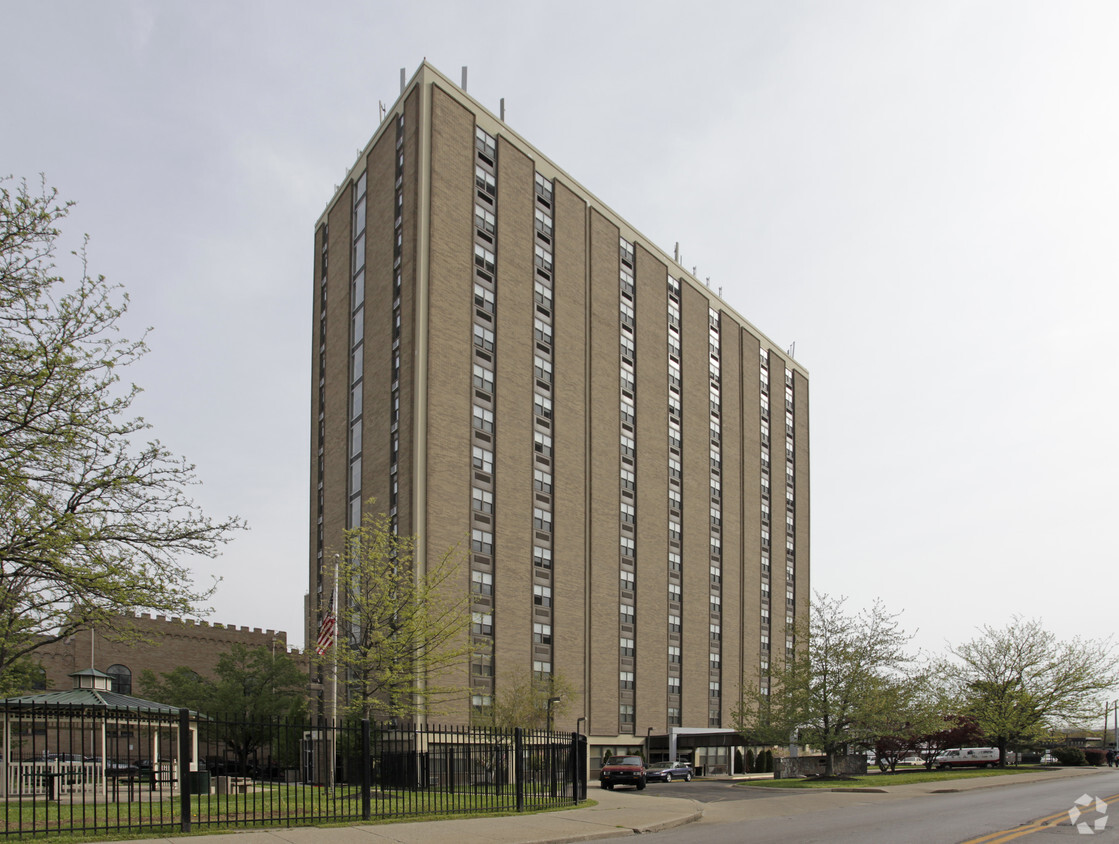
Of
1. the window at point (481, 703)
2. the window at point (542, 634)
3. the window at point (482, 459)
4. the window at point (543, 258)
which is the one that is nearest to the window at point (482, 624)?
the window at point (481, 703)

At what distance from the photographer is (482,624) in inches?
2108

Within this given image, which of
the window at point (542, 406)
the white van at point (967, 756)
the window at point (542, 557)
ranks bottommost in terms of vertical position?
the white van at point (967, 756)

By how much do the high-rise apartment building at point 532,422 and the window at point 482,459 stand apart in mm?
103

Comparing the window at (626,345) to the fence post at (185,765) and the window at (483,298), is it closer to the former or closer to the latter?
the window at (483,298)

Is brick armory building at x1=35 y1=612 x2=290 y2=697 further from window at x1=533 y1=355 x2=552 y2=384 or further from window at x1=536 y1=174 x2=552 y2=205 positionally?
window at x1=536 y1=174 x2=552 y2=205

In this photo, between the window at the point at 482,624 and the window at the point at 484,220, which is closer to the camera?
the window at the point at 482,624

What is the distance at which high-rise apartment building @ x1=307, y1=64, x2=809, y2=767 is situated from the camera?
54688 millimetres

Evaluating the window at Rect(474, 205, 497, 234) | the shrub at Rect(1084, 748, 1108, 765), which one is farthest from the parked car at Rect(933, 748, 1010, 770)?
the window at Rect(474, 205, 497, 234)

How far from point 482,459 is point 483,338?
7.51m

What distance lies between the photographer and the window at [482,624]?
52.8 metres

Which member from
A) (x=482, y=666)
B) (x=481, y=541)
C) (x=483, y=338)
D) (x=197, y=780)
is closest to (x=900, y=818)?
(x=197, y=780)

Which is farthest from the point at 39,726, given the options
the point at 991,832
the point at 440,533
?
the point at 991,832

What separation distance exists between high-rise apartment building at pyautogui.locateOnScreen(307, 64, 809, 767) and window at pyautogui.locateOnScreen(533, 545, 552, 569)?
107mm

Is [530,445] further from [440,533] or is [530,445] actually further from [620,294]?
[620,294]
